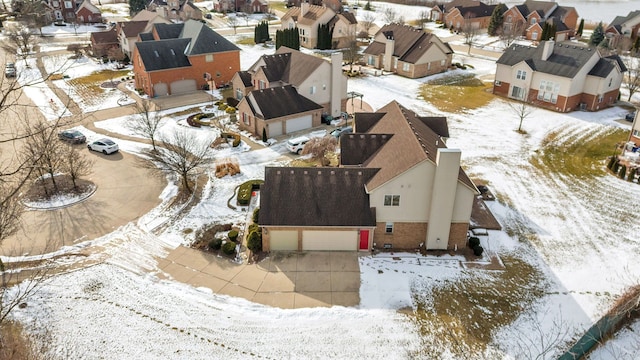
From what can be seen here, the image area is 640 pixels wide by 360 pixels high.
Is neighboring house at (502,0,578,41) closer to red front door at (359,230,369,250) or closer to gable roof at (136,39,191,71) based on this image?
gable roof at (136,39,191,71)

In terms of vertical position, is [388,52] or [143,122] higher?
[388,52]

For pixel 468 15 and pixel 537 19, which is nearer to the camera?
pixel 537 19

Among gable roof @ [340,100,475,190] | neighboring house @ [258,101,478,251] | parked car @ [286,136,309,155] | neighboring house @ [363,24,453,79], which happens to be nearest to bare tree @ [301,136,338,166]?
parked car @ [286,136,309,155]

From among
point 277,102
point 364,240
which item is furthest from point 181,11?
point 364,240

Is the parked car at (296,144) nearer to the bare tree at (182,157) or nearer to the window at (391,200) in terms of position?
the bare tree at (182,157)

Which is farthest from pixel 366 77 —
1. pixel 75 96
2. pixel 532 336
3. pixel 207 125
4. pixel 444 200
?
pixel 532 336

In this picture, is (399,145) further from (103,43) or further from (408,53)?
(103,43)
